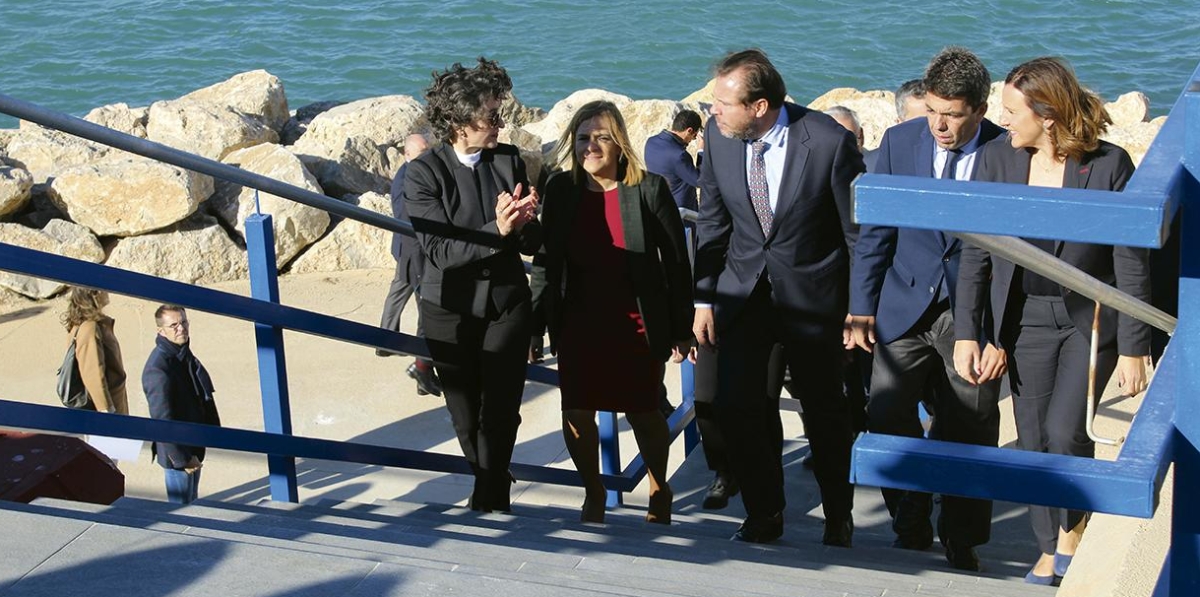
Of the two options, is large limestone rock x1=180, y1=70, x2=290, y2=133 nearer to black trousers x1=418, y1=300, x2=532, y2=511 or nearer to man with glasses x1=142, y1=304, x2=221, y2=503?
man with glasses x1=142, y1=304, x2=221, y2=503

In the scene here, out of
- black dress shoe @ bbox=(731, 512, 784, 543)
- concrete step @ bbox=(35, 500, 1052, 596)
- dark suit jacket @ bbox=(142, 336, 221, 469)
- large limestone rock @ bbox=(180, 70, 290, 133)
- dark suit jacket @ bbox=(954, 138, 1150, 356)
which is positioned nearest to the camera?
concrete step @ bbox=(35, 500, 1052, 596)

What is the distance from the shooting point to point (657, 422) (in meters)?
4.70

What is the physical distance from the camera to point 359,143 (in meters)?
11.7

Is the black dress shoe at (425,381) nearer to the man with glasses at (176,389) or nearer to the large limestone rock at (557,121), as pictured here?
the man with glasses at (176,389)

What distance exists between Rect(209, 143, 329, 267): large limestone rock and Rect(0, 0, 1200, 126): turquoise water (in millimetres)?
12552

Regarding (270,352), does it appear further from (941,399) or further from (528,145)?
(528,145)

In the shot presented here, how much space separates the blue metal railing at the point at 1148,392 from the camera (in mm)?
1511

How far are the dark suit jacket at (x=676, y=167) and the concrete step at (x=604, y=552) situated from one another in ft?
8.88

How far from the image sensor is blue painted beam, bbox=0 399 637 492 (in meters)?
3.11

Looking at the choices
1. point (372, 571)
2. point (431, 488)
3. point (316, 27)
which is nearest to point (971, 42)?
point (316, 27)

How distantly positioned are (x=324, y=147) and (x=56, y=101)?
14310mm

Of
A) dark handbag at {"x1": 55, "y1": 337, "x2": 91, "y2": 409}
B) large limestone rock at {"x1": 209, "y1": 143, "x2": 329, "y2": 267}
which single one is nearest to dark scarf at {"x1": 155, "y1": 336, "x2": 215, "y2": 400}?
dark handbag at {"x1": 55, "y1": 337, "x2": 91, "y2": 409}

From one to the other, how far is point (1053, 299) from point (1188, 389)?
1942mm

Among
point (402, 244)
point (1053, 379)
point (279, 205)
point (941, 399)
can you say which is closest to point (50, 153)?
point (279, 205)
